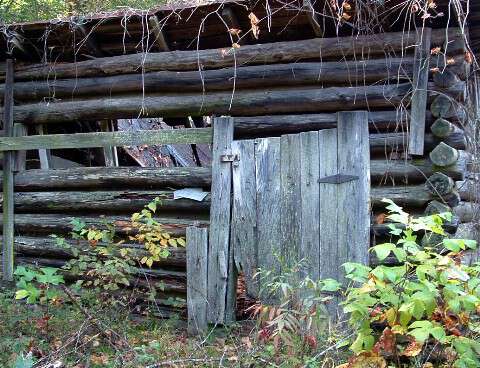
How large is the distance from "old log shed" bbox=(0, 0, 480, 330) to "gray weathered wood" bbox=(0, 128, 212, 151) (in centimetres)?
2

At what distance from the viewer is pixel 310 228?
16.6 ft

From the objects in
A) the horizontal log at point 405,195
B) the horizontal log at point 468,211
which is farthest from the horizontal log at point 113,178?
the horizontal log at point 468,211

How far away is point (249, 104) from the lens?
5.62m

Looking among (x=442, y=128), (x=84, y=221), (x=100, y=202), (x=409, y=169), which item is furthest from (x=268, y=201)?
(x=84, y=221)

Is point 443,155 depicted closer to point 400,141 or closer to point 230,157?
point 400,141

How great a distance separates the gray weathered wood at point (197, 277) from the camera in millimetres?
5531

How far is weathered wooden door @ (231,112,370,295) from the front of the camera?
4922 millimetres

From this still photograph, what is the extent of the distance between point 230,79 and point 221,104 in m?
0.28

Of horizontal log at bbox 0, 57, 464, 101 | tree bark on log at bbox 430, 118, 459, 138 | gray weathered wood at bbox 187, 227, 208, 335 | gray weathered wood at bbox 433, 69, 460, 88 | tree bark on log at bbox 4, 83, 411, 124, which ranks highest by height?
horizontal log at bbox 0, 57, 464, 101

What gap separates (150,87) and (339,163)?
235 centimetres

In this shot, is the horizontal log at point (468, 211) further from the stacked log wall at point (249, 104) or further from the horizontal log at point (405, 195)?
the horizontal log at point (405, 195)

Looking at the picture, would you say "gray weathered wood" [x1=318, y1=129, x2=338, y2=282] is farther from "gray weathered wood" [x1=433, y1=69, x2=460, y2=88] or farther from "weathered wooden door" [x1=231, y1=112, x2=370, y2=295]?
"gray weathered wood" [x1=433, y1=69, x2=460, y2=88]

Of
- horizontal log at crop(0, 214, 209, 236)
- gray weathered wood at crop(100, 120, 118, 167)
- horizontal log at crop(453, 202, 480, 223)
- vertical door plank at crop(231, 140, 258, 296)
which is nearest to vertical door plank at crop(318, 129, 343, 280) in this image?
vertical door plank at crop(231, 140, 258, 296)

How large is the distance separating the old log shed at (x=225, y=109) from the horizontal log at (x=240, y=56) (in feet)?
0.04
